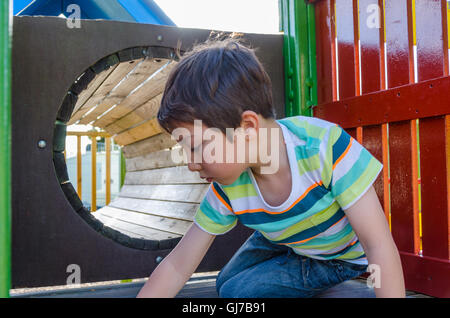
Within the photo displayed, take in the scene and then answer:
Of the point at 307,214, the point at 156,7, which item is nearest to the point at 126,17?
the point at 156,7

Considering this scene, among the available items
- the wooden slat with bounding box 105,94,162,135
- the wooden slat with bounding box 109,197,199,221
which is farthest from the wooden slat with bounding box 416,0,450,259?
the wooden slat with bounding box 105,94,162,135

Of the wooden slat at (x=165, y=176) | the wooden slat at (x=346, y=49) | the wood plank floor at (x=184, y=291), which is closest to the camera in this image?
the wood plank floor at (x=184, y=291)

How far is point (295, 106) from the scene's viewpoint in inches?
91.7

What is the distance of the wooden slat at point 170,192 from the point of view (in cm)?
283

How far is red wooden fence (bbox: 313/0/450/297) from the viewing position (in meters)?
1.69

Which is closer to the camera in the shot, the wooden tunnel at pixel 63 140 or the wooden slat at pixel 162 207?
the wooden tunnel at pixel 63 140

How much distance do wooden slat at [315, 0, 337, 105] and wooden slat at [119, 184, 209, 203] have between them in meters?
0.85

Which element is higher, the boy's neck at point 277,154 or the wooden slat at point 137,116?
the wooden slat at point 137,116

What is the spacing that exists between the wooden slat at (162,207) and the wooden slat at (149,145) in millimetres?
417

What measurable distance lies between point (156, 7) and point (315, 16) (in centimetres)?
97

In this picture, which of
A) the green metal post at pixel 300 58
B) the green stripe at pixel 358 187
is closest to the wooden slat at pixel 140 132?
the green metal post at pixel 300 58

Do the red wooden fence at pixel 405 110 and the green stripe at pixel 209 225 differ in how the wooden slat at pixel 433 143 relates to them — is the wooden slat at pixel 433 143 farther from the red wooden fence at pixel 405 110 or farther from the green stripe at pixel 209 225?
the green stripe at pixel 209 225
